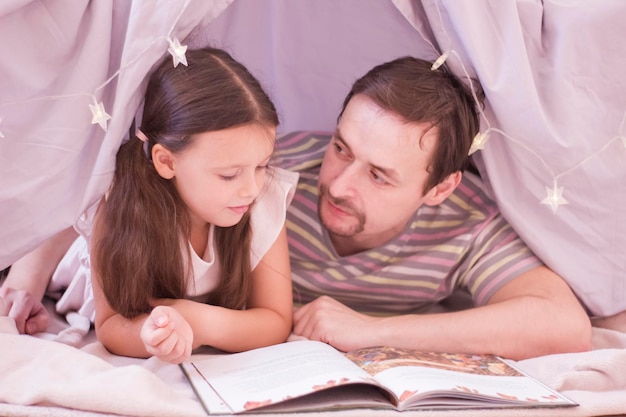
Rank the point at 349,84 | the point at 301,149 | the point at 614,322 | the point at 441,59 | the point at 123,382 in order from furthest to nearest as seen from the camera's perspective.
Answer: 1. the point at 349,84
2. the point at 301,149
3. the point at 614,322
4. the point at 441,59
5. the point at 123,382

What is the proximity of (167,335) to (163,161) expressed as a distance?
0.29 metres

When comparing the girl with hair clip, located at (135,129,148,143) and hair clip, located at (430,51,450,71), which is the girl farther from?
hair clip, located at (430,51,450,71)

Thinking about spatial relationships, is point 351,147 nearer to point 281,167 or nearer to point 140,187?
point 281,167

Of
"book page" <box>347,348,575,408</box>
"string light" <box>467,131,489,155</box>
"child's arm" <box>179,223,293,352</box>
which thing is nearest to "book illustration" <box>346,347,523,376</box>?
"book page" <box>347,348,575,408</box>

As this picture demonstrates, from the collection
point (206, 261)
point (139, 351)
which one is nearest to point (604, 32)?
point (206, 261)

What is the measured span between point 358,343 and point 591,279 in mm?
464

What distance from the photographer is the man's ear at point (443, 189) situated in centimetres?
158

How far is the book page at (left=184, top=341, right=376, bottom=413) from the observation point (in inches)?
44.0

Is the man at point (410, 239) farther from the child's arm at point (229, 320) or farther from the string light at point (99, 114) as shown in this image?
the string light at point (99, 114)

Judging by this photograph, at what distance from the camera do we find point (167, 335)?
46.1 inches

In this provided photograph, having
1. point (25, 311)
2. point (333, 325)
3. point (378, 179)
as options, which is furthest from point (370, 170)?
point (25, 311)

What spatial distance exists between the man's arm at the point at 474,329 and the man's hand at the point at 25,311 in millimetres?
442

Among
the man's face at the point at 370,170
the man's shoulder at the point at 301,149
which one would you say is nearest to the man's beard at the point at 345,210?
the man's face at the point at 370,170

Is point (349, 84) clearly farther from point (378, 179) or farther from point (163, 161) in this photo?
point (163, 161)
